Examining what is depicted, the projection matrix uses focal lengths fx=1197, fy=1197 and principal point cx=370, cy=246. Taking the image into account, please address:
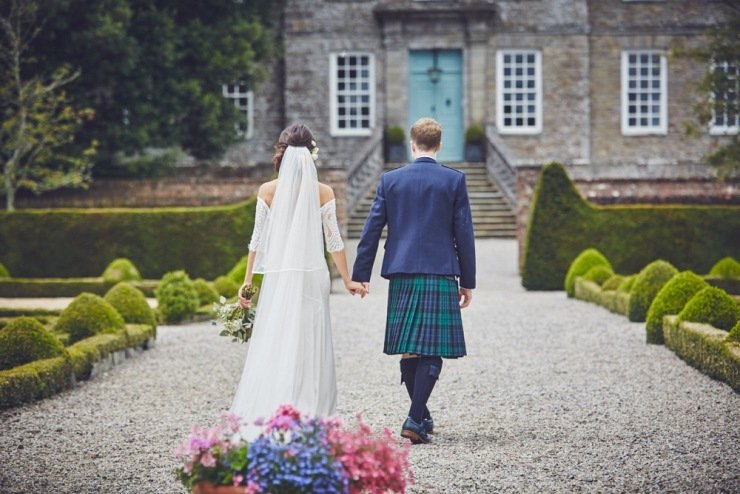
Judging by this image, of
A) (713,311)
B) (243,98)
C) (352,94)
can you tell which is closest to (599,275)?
(713,311)

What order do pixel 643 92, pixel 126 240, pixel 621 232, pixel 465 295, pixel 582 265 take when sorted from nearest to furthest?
pixel 465 295 → pixel 582 265 → pixel 621 232 → pixel 126 240 → pixel 643 92

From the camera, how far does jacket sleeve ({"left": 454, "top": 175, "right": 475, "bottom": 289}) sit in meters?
6.88

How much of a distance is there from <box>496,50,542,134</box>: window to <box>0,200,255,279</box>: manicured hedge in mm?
11476

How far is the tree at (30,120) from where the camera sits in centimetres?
2203

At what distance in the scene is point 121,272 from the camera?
17.9 metres

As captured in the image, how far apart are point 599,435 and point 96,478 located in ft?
9.67

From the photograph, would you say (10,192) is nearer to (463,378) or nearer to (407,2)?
(407,2)

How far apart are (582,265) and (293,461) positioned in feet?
43.5

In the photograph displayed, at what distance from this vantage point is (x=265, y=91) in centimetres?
3005

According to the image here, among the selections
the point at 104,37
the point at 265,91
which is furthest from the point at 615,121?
the point at 104,37

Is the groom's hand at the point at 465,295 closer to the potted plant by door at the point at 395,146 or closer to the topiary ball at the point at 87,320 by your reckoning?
the topiary ball at the point at 87,320

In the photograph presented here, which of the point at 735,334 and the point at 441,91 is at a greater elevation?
the point at 441,91

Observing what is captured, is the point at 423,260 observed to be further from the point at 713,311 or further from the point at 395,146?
the point at 395,146

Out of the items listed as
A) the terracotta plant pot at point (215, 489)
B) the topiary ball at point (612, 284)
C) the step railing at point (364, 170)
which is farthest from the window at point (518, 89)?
the terracotta plant pot at point (215, 489)
